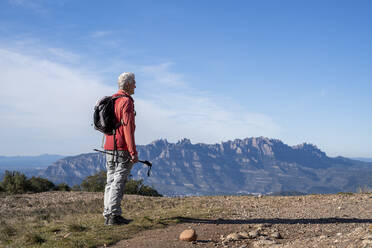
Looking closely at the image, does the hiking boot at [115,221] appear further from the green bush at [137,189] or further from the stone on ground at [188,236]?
the green bush at [137,189]

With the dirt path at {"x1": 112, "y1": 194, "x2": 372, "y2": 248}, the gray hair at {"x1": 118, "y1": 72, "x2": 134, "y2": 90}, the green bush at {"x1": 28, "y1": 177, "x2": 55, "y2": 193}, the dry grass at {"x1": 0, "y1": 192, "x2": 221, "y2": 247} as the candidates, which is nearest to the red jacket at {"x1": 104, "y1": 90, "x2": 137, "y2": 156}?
the gray hair at {"x1": 118, "y1": 72, "x2": 134, "y2": 90}

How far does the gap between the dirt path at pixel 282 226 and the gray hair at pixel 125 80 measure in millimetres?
3264

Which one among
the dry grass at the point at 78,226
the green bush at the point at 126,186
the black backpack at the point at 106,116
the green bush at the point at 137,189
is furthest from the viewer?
the green bush at the point at 126,186

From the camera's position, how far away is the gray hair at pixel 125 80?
741 centimetres

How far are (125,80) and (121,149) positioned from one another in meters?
1.54

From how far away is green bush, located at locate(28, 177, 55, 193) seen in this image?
21516mm

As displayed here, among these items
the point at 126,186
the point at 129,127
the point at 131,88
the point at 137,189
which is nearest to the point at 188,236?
the point at 129,127

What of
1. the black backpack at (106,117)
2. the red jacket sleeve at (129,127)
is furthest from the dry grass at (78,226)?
the red jacket sleeve at (129,127)

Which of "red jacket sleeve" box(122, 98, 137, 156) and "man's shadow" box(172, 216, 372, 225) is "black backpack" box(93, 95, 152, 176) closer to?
"red jacket sleeve" box(122, 98, 137, 156)

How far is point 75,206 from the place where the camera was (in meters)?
12.1

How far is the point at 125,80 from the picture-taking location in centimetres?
741

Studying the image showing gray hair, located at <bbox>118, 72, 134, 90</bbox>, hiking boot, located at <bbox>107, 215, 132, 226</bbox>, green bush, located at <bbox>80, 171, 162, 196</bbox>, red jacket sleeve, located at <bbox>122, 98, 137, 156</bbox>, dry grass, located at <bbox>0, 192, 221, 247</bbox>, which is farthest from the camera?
green bush, located at <bbox>80, 171, 162, 196</bbox>

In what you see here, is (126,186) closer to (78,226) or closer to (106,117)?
(78,226)

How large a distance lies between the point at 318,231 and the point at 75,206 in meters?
8.49
